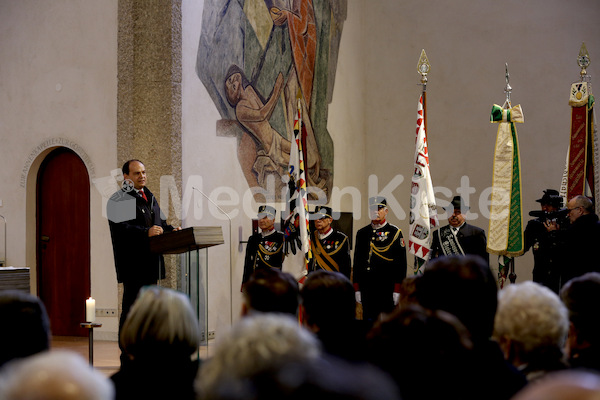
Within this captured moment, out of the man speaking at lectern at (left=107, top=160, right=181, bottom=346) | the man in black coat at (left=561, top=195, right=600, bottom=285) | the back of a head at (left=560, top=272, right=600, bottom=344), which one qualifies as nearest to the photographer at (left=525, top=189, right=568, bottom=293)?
the man in black coat at (left=561, top=195, right=600, bottom=285)

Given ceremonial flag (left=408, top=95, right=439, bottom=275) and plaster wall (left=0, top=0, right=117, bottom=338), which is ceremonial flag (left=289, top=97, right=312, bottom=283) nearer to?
ceremonial flag (left=408, top=95, right=439, bottom=275)

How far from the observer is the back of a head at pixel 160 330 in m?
2.51

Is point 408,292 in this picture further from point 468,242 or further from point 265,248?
point 468,242

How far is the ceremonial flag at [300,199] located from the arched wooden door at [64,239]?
2868 millimetres

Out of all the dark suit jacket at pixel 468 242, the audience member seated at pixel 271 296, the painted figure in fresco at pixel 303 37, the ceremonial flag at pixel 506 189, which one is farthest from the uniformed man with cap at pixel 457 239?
the audience member seated at pixel 271 296

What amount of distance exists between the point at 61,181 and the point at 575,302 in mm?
8129

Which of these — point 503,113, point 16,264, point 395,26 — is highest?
point 395,26

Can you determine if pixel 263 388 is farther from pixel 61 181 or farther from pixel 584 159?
pixel 61 181

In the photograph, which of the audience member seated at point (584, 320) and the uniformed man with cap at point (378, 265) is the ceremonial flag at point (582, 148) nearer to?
the uniformed man with cap at point (378, 265)

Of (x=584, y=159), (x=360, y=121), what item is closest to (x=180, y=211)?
(x=584, y=159)

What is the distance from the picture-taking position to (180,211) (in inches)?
344

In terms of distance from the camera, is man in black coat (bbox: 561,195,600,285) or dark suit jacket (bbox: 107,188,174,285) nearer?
dark suit jacket (bbox: 107,188,174,285)

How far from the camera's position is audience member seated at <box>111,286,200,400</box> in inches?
95.8

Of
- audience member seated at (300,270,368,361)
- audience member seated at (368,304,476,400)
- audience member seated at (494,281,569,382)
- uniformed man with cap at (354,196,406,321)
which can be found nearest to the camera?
audience member seated at (368,304,476,400)
